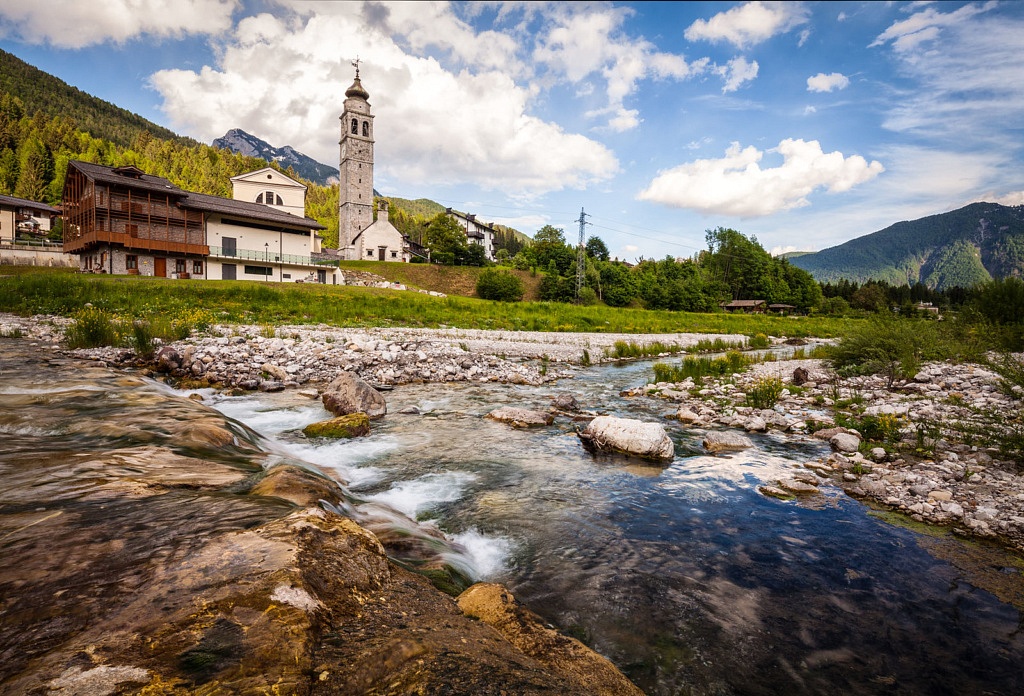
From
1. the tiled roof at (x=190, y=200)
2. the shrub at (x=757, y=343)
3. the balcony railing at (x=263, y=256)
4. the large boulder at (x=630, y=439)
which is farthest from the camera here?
the balcony railing at (x=263, y=256)

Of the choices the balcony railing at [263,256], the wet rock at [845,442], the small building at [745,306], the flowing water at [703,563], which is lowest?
the flowing water at [703,563]

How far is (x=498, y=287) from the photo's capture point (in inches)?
2309

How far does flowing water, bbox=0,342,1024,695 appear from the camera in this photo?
3.34m

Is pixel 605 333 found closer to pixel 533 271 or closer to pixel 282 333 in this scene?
pixel 282 333

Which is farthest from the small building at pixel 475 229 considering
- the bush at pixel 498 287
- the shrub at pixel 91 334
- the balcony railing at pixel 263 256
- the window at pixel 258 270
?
the shrub at pixel 91 334

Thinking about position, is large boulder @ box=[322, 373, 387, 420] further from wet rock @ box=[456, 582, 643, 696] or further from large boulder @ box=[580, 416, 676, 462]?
wet rock @ box=[456, 582, 643, 696]

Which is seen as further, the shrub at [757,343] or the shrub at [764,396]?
the shrub at [757,343]

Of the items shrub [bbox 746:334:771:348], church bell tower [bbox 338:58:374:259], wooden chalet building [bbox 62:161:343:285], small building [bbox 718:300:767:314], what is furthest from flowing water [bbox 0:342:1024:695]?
small building [bbox 718:300:767:314]

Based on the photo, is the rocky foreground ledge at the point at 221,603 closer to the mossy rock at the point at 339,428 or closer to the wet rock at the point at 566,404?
the mossy rock at the point at 339,428

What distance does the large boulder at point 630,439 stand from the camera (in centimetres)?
768

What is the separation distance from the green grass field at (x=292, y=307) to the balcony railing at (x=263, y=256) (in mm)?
14682

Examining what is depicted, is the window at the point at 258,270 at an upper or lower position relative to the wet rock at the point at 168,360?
upper

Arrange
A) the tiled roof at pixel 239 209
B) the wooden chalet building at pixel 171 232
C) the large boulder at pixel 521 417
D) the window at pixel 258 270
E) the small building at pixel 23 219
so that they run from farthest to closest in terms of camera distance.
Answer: the small building at pixel 23 219 < the window at pixel 258 270 < the tiled roof at pixel 239 209 < the wooden chalet building at pixel 171 232 < the large boulder at pixel 521 417

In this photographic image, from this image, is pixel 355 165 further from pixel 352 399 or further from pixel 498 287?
pixel 352 399
